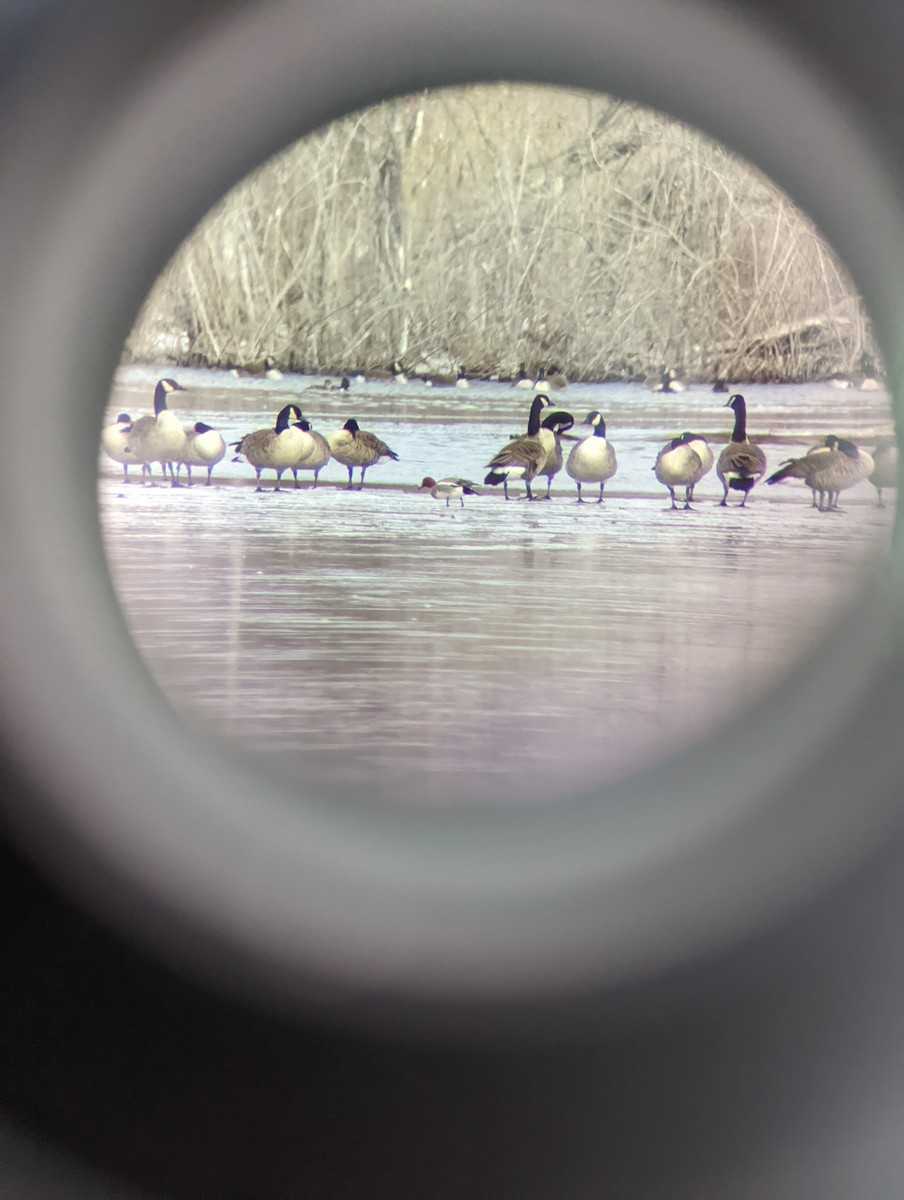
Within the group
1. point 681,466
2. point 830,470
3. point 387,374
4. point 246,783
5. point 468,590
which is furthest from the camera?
point 387,374

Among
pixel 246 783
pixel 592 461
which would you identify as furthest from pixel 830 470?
pixel 246 783

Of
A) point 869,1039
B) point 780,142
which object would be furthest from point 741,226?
point 869,1039

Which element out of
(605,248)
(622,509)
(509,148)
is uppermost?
(509,148)

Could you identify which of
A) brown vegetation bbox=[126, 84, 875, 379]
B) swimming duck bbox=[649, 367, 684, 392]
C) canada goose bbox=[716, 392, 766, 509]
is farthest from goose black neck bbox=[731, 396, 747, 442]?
swimming duck bbox=[649, 367, 684, 392]

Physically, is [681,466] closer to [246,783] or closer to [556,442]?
[556,442]

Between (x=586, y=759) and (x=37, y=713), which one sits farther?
(x=586, y=759)

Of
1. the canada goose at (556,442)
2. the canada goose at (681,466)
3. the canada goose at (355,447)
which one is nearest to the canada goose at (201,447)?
the canada goose at (355,447)

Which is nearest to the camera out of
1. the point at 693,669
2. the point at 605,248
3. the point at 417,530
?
the point at 693,669

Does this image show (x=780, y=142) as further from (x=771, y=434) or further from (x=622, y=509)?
(x=771, y=434)
